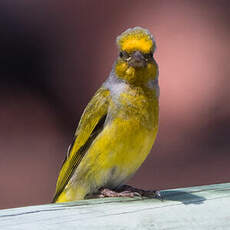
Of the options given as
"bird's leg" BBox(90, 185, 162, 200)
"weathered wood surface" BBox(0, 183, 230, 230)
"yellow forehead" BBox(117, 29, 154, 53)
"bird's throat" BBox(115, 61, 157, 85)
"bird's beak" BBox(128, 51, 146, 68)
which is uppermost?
"yellow forehead" BBox(117, 29, 154, 53)

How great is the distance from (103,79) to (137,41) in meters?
3.25

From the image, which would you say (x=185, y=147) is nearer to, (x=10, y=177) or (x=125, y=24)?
(x=125, y=24)

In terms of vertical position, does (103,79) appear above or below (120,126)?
below

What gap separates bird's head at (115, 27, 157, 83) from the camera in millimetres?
3125

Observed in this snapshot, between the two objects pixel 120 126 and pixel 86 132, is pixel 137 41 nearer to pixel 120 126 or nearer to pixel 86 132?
pixel 120 126

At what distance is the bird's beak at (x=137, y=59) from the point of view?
3.14 metres

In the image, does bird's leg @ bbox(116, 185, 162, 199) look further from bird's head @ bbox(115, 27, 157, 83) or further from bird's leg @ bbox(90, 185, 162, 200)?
bird's head @ bbox(115, 27, 157, 83)

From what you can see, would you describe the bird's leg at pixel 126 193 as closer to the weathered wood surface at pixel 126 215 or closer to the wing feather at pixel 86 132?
the weathered wood surface at pixel 126 215

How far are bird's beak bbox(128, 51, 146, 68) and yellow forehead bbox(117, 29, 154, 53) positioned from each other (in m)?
0.02

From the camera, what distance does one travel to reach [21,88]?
21.0ft

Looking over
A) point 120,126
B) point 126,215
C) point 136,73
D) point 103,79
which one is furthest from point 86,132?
point 103,79

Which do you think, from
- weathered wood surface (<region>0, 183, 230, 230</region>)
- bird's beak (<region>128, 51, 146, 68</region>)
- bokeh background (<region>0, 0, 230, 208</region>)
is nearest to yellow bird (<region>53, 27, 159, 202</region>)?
bird's beak (<region>128, 51, 146, 68</region>)

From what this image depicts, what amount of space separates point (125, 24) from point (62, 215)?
13.8ft

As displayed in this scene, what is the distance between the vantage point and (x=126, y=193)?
2.99 metres
